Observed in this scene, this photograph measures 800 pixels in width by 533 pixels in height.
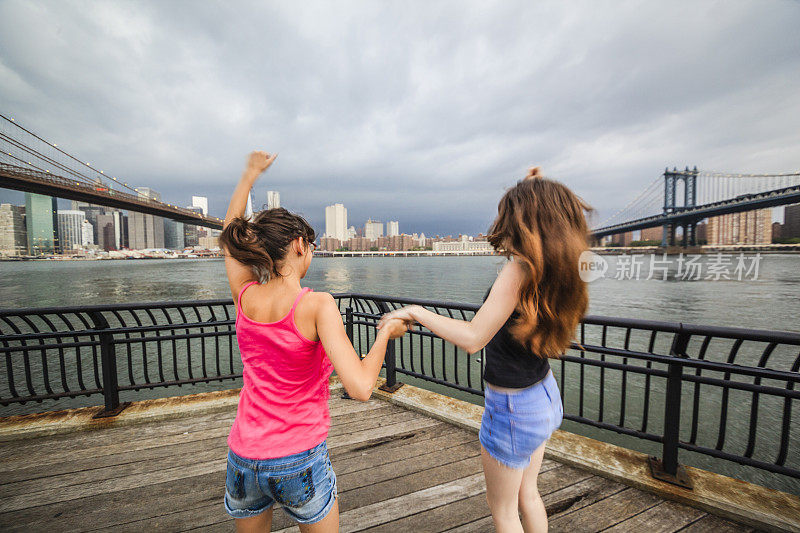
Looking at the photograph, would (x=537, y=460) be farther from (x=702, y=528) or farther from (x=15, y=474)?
(x=15, y=474)

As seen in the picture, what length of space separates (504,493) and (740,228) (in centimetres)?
9548

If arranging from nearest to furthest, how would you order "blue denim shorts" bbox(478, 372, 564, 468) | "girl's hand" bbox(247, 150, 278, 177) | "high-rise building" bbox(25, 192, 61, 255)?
"blue denim shorts" bbox(478, 372, 564, 468) < "girl's hand" bbox(247, 150, 278, 177) < "high-rise building" bbox(25, 192, 61, 255)

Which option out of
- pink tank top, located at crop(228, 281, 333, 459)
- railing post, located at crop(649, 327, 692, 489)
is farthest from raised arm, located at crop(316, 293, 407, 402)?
railing post, located at crop(649, 327, 692, 489)

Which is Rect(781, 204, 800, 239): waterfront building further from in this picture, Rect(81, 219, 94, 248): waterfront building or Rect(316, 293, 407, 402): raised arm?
Rect(81, 219, 94, 248): waterfront building

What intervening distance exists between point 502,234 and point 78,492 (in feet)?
11.3

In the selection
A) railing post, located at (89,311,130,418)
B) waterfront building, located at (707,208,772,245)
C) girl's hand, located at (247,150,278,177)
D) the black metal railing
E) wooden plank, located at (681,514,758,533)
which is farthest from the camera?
waterfront building, located at (707,208,772,245)

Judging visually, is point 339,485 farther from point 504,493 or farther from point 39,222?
point 39,222

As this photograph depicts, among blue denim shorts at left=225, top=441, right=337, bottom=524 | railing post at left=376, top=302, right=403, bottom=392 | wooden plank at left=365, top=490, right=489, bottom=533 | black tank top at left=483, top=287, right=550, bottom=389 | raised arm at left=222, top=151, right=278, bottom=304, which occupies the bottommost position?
wooden plank at left=365, top=490, right=489, bottom=533

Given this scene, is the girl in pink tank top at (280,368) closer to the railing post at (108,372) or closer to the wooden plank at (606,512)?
the wooden plank at (606,512)

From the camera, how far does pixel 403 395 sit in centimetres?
373

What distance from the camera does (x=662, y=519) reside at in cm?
215

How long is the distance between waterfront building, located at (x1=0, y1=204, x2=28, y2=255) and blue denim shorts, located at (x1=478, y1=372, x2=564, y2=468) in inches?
4635

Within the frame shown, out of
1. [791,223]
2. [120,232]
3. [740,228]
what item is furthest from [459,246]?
[120,232]

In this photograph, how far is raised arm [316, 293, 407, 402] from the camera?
1.11 metres
